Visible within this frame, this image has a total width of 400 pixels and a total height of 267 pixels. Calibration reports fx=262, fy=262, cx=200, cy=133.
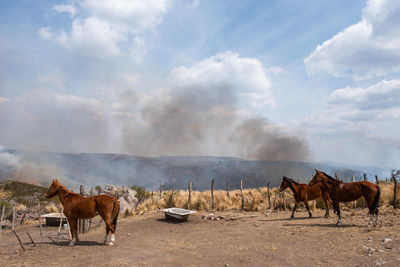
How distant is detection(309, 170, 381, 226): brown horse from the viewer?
9.73 metres

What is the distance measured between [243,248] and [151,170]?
4815 inches

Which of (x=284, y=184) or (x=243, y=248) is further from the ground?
(x=284, y=184)

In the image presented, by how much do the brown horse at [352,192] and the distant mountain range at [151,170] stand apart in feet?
53.0

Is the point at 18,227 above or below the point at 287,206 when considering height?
below

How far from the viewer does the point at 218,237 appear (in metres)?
9.98

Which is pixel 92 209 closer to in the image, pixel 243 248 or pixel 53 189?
pixel 53 189

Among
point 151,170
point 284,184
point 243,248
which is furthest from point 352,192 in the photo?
point 151,170

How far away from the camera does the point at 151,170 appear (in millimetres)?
126938

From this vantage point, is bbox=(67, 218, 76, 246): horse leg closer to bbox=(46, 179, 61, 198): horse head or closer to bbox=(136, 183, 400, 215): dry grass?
bbox=(46, 179, 61, 198): horse head

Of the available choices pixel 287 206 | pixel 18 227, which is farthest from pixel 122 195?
pixel 287 206

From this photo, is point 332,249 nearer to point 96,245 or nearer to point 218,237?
point 218,237

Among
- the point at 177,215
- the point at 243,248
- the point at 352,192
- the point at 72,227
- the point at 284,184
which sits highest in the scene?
the point at 284,184

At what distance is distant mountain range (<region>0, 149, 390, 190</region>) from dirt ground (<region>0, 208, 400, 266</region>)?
17109 mm

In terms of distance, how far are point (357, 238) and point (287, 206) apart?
9045 millimetres
